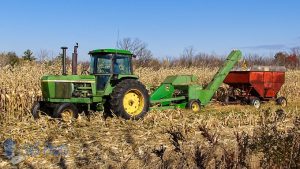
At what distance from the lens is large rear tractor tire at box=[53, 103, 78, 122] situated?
9.42 m

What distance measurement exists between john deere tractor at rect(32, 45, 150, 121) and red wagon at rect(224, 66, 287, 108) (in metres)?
6.15

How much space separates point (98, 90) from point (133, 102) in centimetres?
92

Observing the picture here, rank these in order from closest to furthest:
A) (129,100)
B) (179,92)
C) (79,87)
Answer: (79,87) < (129,100) < (179,92)

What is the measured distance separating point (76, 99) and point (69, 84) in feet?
1.29

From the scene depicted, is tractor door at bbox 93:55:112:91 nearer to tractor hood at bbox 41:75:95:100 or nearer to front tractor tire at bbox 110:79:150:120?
tractor hood at bbox 41:75:95:100

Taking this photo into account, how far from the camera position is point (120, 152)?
6.62 meters

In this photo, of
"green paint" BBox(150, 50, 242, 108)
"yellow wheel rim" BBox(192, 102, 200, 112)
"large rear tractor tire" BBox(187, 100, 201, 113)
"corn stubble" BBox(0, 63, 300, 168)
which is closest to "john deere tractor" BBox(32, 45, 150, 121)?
"corn stubble" BBox(0, 63, 300, 168)

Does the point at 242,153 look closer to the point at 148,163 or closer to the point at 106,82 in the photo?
the point at 148,163

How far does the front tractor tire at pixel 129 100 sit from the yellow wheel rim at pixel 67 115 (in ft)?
3.27

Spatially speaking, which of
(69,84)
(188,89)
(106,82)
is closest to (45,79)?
(69,84)

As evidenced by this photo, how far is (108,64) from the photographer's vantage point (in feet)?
34.4

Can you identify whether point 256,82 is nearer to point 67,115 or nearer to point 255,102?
point 255,102

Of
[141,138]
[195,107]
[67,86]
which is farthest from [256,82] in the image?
[141,138]

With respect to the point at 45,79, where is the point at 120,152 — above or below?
below
